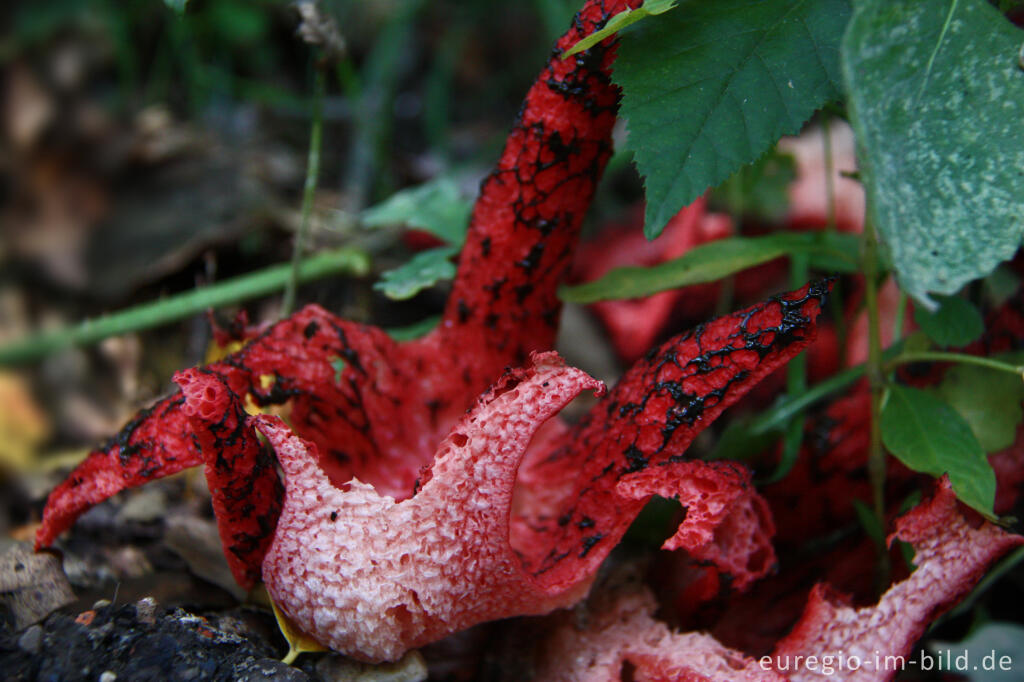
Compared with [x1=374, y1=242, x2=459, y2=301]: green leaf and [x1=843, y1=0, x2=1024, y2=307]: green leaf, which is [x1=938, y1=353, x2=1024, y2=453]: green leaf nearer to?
[x1=843, y1=0, x2=1024, y2=307]: green leaf

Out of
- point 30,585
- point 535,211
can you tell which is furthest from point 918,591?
point 30,585

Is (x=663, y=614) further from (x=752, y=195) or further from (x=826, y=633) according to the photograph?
(x=752, y=195)

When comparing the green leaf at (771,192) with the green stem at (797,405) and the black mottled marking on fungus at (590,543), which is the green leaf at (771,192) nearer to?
the green stem at (797,405)

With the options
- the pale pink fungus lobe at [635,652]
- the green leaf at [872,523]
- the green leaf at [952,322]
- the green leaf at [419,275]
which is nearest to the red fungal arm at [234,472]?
the green leaf at [419,275]

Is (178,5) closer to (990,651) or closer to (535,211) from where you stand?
(535,211)

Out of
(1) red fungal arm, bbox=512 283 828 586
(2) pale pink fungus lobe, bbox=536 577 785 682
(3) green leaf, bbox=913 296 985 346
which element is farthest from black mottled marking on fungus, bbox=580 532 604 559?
(3) green leaf, bbox=913 296 985 346

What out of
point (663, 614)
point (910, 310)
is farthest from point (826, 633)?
point (910, 310)
